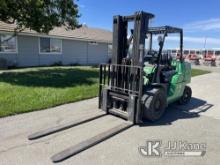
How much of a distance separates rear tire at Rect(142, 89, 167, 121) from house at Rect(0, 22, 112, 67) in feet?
38.4

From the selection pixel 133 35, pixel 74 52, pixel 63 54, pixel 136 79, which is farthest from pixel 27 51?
pixel 136 79

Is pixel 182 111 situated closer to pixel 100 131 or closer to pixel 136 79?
pixel 136 79

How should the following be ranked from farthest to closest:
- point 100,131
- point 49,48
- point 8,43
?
point 49,48, point 8,43, point 100,131

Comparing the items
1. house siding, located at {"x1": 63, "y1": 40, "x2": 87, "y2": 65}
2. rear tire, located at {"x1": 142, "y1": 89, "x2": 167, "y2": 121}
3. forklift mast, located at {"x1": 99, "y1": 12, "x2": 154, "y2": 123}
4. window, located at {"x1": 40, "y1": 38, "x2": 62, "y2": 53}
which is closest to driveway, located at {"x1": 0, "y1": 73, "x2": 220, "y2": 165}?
rear tire, located at {"x1": 142, "y1": 89, "x2": 167, "y2": 121}

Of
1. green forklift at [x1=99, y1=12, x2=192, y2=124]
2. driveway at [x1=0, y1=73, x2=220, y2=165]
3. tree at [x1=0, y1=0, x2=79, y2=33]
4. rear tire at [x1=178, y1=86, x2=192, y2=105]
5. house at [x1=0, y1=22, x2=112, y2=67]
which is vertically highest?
tree at [x1=0, y1=0, x2=79, y2=33]

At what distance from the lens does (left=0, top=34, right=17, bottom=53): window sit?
50.7 ft

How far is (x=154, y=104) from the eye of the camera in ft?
18.5

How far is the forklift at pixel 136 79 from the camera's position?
5379 millimetres

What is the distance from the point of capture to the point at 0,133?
184 inches

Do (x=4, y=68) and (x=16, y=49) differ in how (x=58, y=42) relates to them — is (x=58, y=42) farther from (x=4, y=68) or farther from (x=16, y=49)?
(x=4, y=68)

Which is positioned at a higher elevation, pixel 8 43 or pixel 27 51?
pixel 8 43

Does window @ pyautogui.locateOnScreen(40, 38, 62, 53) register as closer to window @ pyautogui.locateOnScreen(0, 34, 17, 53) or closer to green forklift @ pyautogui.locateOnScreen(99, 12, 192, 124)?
window @ pyautogui.locateOnScreen(0, 34, 17, 53)

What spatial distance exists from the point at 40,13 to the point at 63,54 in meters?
8.63

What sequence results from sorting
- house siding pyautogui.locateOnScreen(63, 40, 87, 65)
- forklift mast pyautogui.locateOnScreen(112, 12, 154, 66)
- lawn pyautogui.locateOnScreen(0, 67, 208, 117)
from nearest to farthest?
forklift mast pyautogui.locateOnScreen(112, 12, 154, 66) < lawn pyautogui.locateOnScreen(0, 67, 208, 117) < house siding pyautogui.locateOnScreen(63, 40, 87, 65)
